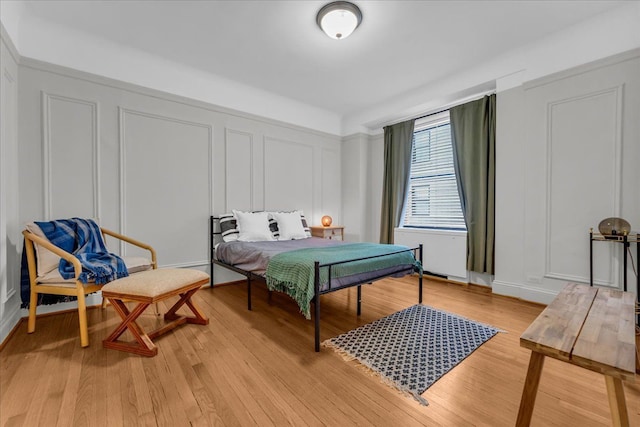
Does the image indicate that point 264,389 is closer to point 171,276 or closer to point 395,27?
point 171,276

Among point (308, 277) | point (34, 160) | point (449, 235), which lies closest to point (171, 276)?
point (308, 277)

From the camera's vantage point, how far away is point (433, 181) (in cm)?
431

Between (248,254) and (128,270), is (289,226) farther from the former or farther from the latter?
(128,270)

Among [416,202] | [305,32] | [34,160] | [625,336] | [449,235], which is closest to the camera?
[625,336]

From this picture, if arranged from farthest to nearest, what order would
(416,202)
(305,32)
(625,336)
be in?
(416,202), (305,32), (625,336)

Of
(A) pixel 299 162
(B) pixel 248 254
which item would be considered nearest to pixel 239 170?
(A) pixel 299 162

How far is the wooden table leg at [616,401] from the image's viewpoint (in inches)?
40.8

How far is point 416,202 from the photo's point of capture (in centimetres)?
456

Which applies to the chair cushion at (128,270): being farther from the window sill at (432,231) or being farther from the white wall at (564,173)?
the white wall at (564,173)

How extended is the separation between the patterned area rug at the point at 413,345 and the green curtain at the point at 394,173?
2.17 meters

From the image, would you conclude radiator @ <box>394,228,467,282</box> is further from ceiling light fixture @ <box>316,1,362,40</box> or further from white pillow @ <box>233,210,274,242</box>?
ceiling light fixture @ <box>316,1,362,40</box>

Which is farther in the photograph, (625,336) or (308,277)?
(308,277)

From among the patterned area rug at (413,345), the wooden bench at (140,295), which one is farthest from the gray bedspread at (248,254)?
the patterned area rug at (413,345)

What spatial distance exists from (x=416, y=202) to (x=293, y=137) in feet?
7.50
